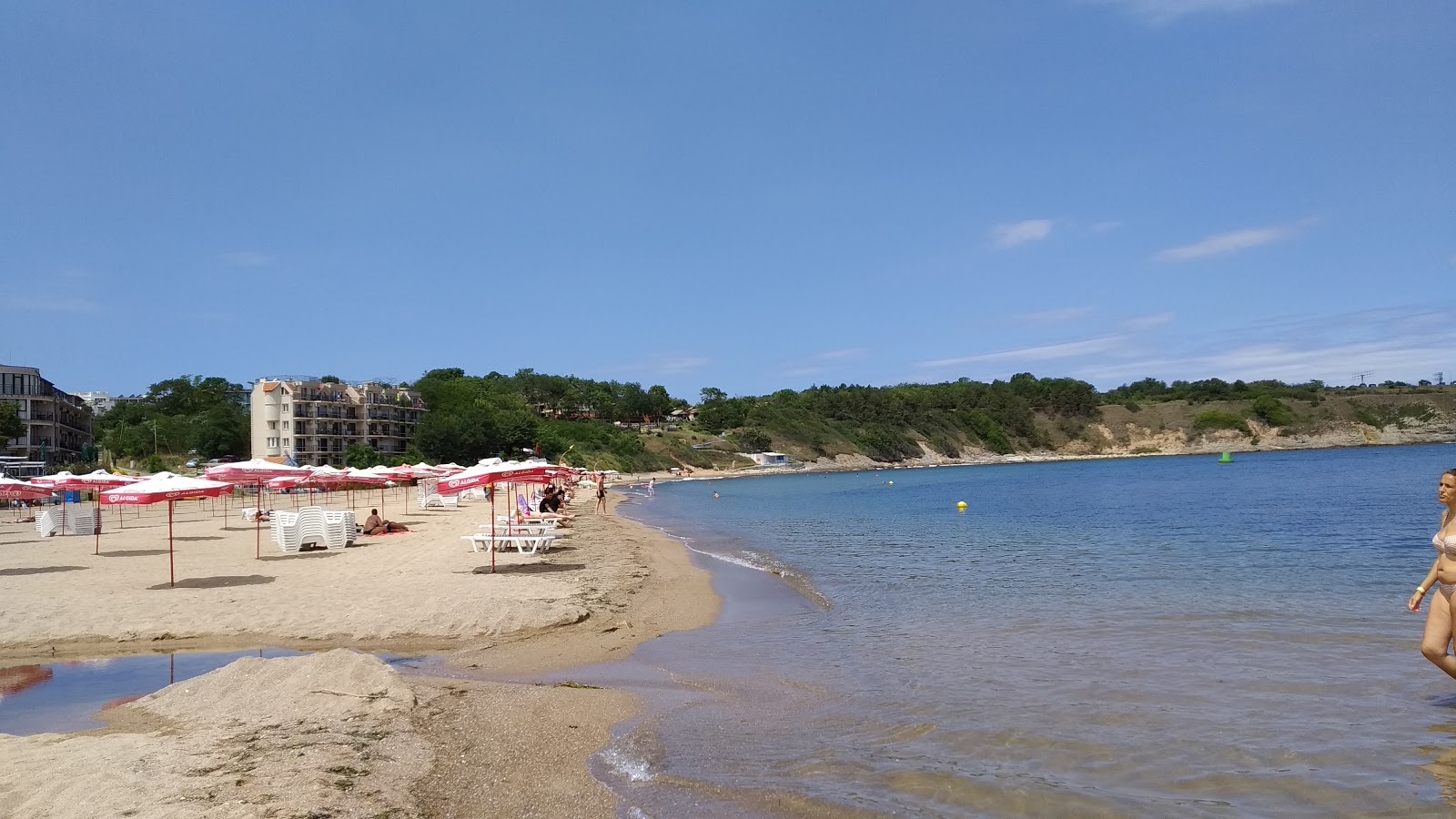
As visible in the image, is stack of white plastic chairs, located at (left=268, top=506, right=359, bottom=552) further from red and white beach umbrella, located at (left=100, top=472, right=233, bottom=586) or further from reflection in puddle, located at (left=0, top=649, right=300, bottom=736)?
reflection in puddle, located at (left=0, top=649, right=300, bottom=736)

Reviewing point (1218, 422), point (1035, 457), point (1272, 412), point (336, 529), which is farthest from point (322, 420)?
point (1272, 412)

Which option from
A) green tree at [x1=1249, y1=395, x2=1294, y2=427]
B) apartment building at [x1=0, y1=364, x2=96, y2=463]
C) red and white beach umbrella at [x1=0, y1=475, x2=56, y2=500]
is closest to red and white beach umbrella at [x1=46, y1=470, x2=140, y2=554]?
red and white beach umbrella at [x1=0, y1=475, x2=56, y2=500]

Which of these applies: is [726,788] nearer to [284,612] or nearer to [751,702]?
[751,702]

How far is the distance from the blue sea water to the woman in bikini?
0.64 meters

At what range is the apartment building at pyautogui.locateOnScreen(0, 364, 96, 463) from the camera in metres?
80.3

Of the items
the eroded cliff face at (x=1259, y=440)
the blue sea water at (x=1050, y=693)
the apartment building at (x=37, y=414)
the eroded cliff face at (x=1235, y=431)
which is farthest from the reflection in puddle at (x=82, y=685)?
the eroded cliff face at (x=1259, y=440)

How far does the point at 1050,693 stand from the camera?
8219 millimetres

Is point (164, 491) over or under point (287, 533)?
over

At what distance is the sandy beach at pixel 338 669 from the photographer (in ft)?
17.1

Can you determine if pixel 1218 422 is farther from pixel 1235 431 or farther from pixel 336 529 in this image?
pixel 336 529

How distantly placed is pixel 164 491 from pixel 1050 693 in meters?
14.3

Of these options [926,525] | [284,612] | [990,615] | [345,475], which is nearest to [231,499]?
[345,475]

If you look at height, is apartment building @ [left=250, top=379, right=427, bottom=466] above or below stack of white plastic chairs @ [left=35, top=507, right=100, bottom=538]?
above

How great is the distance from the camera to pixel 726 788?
580 centimetres
